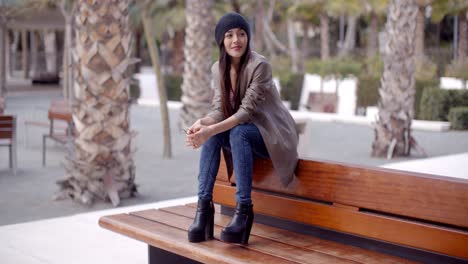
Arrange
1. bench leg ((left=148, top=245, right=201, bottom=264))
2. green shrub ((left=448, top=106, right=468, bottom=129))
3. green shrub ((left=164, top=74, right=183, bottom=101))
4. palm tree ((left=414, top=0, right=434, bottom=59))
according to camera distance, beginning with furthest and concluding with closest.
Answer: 1. palm tree ((left=414, top=0, right=434, bottom=59))
2. green shrub ((left=164, top=74, right=183, bottom=101))
3. green shrub ((left=448, top=106, right=468, bottom=129))
4. bench leg ((left=148, top=245, right=201, bottom=264))

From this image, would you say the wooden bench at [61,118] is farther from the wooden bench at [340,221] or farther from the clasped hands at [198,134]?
the clasped hands at [198,134]

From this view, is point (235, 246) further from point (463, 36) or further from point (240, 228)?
point (463, 36)

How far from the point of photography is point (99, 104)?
288 inches

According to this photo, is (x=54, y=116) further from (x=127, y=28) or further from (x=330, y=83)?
(x=330, y=83)

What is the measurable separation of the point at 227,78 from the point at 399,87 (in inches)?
303

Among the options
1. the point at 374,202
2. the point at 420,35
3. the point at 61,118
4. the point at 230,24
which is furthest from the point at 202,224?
the point at 420,35

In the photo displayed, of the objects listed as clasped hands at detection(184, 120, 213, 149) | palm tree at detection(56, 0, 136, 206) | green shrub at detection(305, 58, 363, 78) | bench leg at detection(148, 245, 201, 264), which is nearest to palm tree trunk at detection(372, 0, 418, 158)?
palm tree at detection(56, 0, 136, 206)

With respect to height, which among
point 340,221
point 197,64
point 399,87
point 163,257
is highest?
point 197,64

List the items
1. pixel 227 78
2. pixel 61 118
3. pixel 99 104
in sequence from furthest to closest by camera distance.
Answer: pixel 61 118 < pixel 99 104 < pixel 227 78

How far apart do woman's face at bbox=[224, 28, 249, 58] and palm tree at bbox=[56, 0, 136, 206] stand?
3.59 metres

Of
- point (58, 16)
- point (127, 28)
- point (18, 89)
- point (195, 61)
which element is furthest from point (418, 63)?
point (18, 89)

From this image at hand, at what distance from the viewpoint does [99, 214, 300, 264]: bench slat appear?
350 centimetres

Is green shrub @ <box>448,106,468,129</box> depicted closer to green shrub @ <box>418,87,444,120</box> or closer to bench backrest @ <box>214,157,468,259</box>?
green shrub @ <box>418,87,444,120</box>

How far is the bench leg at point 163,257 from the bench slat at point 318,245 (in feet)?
0.86
